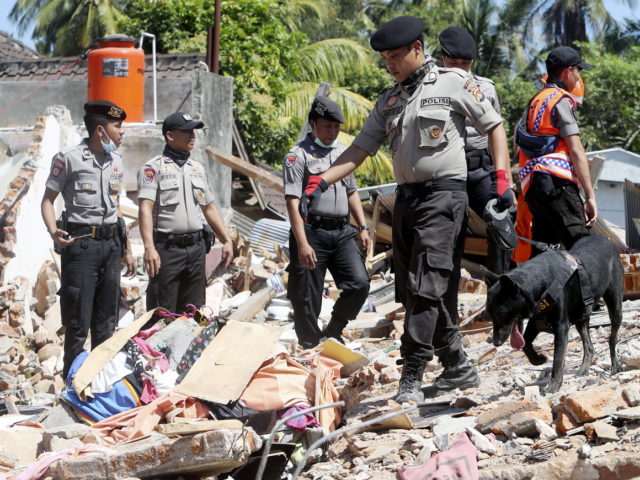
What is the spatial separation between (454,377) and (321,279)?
7.24 feet

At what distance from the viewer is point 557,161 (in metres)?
6.07

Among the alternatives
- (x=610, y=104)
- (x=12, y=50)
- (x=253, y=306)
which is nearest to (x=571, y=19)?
(x=610, y=104)

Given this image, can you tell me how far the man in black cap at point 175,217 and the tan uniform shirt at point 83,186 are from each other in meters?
0.27

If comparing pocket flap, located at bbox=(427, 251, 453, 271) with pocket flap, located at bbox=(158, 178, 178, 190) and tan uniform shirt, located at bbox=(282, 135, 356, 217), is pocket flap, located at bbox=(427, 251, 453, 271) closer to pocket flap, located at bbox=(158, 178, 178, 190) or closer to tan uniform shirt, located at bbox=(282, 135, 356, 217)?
tan uniform shirt, located at bbox=(282, 135, 356, 217)

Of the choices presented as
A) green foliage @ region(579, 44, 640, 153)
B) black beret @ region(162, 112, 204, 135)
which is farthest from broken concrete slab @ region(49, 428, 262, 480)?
green foliage @ region(579, 44, 640, 153)

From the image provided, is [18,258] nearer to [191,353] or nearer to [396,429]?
[191,353]

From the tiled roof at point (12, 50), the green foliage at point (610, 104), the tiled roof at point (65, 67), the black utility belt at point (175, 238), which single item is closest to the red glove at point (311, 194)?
the black utility belt at point (175, 238)

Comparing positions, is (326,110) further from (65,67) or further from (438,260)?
(65,67)

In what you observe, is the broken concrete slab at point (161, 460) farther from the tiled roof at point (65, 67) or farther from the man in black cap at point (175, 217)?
the tiled roof at point (65, 67)

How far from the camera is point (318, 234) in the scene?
276 inches

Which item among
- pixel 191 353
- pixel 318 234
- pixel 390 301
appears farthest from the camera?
pixel 390 301

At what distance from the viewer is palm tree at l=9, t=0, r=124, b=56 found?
29.4 metres

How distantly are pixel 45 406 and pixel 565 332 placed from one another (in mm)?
3636

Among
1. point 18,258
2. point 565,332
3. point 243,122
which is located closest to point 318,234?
point 565,332
